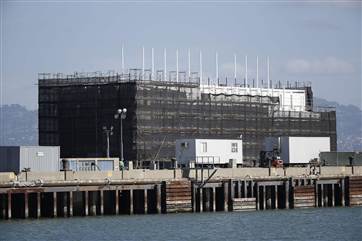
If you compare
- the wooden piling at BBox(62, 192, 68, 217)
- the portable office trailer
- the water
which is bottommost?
the water

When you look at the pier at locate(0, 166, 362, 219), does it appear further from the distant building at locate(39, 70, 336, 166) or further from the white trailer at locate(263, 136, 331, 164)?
the distant building at locate(39, 70, 336, 166)

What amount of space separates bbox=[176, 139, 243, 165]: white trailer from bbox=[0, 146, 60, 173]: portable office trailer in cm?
1829

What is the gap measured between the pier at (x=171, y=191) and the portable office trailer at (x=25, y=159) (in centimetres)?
525

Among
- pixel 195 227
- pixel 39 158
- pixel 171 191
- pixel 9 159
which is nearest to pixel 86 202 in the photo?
pixel 171 191

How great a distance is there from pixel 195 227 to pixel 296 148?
3943cm

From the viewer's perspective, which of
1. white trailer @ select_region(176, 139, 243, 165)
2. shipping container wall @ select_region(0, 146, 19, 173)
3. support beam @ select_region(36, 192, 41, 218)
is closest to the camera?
support beam @ select_region(36, 192, 41, 218)

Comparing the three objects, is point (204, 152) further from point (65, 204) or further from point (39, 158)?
point (65, 204)

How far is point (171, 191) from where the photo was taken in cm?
10188

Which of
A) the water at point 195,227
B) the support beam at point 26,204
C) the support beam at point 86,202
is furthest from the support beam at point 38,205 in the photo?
the support beam at point 86,202

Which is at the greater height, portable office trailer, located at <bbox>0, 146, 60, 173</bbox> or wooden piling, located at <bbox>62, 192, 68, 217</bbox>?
portable office trailer, located at <bbox>0, 146, 60, 173</bbox>

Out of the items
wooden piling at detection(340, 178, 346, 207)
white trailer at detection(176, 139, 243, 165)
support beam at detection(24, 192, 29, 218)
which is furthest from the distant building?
support beam at detection(24, 192, 29, 218)

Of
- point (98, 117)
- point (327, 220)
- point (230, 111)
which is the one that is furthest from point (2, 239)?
point (230, 111)

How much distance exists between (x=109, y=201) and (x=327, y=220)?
18.4 metres

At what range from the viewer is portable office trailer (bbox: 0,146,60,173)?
104m
